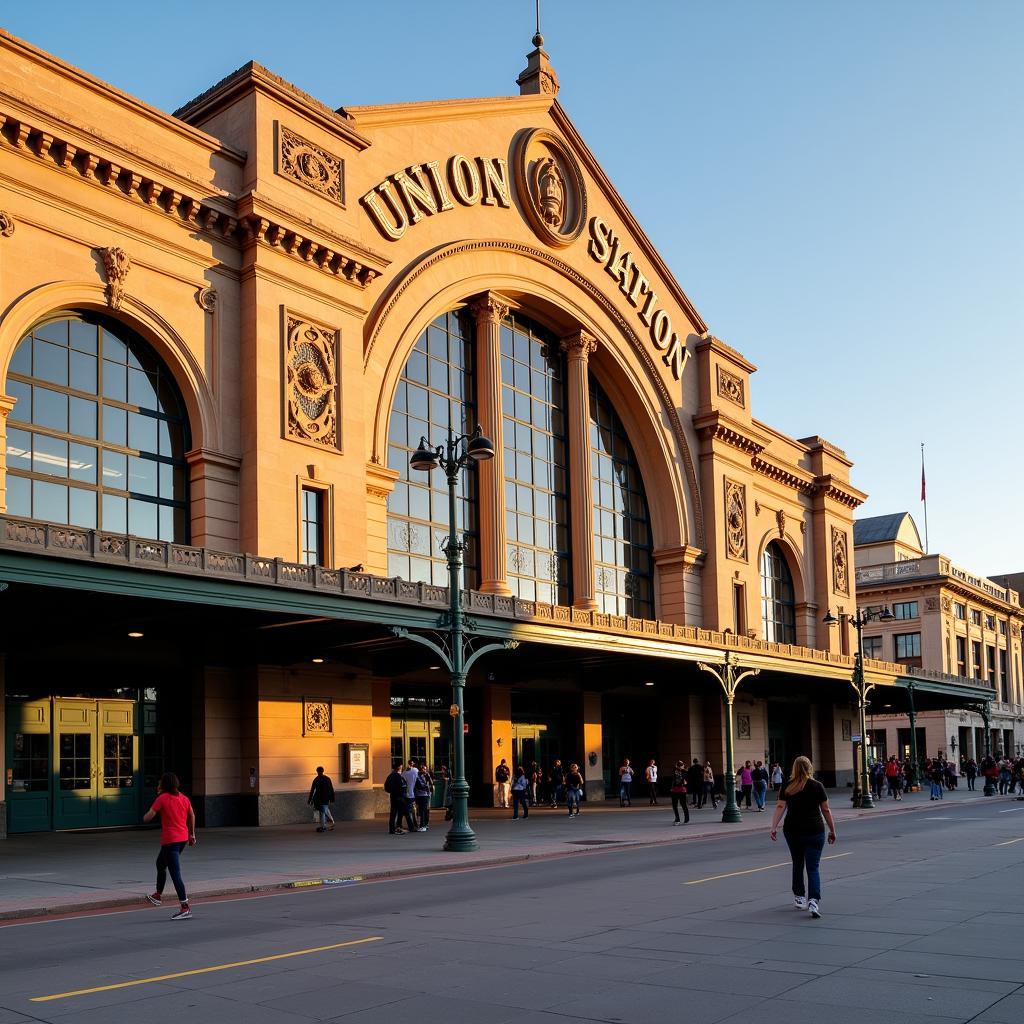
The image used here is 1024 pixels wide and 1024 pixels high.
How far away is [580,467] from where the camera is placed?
51344 millimetres

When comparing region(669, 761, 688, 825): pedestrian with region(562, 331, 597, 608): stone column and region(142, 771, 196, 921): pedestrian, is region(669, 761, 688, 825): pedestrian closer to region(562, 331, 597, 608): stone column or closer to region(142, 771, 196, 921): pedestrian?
region(562, 331, 597, 608): stone column

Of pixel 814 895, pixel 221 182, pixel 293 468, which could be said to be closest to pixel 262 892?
pixel 814 895

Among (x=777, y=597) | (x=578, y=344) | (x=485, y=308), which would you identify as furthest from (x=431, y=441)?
(x=777, y=597)

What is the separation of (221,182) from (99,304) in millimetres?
6038

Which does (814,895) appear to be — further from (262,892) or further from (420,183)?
(420,183)

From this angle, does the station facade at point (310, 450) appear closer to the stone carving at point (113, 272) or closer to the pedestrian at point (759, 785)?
the stone carving at point (113, 272)

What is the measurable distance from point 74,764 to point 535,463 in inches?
931

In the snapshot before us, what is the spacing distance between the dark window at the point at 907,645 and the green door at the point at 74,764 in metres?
78.4

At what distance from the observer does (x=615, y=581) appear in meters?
54.2

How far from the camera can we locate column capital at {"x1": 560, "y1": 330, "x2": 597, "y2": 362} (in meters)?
52.1

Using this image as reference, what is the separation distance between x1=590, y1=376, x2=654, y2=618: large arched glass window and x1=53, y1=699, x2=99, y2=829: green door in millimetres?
25120

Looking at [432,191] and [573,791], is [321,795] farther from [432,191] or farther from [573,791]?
[432,191]

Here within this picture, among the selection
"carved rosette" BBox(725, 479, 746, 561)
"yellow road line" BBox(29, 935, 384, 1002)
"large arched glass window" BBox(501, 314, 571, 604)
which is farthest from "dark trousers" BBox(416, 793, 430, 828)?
"carved rosette" BBox(725, 479, 746, 561)

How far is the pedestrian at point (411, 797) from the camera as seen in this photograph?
30827 millimetres
